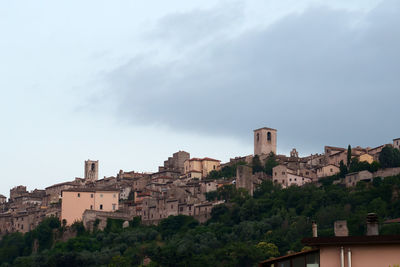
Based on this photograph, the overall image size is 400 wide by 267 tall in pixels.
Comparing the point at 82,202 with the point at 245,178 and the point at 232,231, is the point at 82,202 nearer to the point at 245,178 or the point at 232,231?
the point at 245,178

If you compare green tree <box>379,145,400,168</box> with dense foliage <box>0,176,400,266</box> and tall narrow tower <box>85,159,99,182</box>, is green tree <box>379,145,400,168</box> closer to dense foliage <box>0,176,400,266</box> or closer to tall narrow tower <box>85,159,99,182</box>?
dense foliage <box>0,176,400,266</box>

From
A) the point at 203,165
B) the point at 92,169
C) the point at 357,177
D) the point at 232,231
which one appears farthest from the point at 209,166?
the point at 92,169

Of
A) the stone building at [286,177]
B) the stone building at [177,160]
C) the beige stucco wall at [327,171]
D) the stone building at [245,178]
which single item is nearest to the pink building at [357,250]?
the stone building at [245,178]

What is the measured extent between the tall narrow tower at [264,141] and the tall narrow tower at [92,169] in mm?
37371

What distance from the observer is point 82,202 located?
9550 cm

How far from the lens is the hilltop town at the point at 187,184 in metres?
92.3

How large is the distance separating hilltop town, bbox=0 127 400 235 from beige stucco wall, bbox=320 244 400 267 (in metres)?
69.5

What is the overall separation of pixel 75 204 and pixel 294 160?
95.4 ft

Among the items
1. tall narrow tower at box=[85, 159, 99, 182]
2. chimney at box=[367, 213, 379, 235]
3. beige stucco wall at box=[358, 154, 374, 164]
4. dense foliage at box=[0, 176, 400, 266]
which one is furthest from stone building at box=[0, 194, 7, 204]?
chimney at box=[367, 213, 379, 235]

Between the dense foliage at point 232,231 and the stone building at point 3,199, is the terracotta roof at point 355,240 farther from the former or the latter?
the stone building at point 3,199

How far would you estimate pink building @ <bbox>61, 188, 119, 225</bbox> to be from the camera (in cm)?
9494

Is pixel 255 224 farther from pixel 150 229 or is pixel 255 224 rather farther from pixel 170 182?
pixel 170 182

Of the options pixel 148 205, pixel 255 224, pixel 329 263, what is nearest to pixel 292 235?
pixel 255 224

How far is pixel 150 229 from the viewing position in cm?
8762
